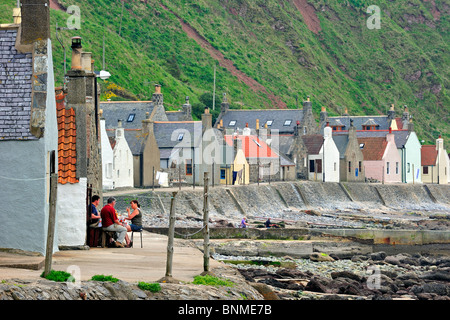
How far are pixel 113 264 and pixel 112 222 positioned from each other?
14.1 ft

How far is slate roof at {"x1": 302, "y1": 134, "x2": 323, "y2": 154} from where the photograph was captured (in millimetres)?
85125

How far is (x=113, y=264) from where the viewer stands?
20922 millimetres

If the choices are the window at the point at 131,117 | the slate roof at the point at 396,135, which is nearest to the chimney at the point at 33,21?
the window at the point at 131,117

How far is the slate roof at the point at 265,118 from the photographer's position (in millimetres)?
96562

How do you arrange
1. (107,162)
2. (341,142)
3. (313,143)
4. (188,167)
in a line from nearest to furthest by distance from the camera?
1. (107,162)
2. (188,167)
3. (313,143)
4. (341,142)

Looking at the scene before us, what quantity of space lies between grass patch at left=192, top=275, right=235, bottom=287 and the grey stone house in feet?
13.6

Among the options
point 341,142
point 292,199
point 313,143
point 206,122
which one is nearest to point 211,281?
point 206,122

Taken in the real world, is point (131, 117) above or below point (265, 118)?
below

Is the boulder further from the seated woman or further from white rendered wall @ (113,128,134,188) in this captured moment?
white rendered wall @ (113,128,134,188)

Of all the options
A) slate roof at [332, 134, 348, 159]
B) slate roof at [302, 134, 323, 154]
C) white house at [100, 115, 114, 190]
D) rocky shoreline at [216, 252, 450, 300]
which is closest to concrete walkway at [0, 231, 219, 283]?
rocky shoreline at [216, 252, 450, 300]

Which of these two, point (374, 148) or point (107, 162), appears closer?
point (107, 162)

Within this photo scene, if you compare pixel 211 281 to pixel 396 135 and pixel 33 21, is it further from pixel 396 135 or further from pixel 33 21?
pixel 396 135
